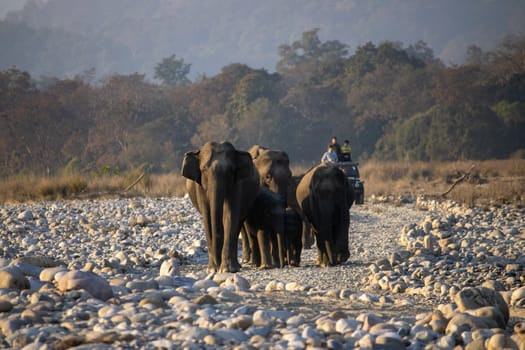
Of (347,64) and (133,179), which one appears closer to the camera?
(133,179)

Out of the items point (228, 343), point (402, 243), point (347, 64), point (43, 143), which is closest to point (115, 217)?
point (402, 243)

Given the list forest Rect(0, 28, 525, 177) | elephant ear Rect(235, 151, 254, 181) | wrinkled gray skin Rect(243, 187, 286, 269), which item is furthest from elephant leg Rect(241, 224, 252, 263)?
forest Rect(0, 28, 525, 177)

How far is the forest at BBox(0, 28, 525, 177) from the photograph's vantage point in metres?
54.4

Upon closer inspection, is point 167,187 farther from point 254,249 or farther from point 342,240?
point 342,240

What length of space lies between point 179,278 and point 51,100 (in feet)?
167

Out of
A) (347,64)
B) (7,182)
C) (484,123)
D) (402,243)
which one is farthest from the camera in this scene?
(347,64)

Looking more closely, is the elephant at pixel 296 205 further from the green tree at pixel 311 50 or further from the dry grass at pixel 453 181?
the green tree at pixel 311 50

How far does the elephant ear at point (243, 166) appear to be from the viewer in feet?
41.6

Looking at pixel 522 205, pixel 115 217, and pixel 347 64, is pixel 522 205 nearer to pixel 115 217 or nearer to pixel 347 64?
pixel 115 217

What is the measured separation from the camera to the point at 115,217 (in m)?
21.6

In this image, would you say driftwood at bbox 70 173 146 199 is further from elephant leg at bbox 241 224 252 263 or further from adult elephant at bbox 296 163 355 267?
adult elephant at bbox 296 163 355 267

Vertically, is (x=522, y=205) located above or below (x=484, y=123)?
below

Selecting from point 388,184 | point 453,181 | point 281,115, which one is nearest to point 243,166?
point 388,184

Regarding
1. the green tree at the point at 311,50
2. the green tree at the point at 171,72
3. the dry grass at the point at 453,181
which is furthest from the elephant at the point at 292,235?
the green tree at the point at 171,72
